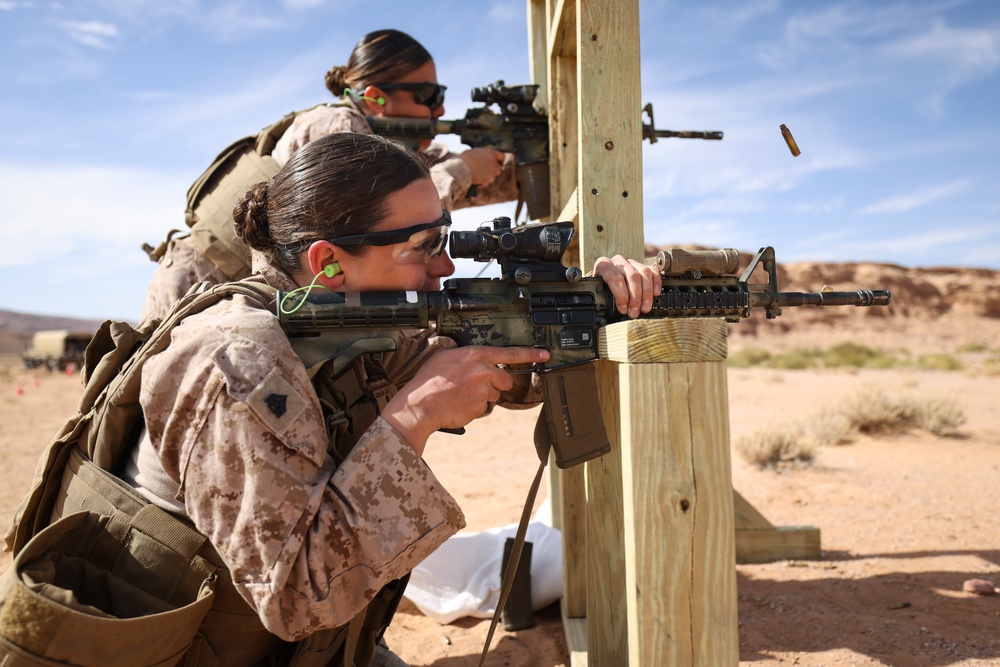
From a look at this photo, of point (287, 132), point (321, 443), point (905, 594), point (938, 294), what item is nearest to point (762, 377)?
point (905, 594)

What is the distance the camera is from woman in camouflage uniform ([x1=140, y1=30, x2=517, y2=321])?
10.7 ft

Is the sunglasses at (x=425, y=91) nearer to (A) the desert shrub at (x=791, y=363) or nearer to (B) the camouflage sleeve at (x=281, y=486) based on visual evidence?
(B) the camouflage sleeve at (x=281, y=486)

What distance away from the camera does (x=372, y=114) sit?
3.95 metres

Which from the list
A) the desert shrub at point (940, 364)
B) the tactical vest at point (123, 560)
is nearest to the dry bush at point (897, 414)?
the tactical vest at point (123, 560)

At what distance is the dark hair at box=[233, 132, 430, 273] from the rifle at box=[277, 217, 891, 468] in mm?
187

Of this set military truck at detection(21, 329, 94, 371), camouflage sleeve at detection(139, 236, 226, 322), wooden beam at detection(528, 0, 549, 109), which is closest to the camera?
camouflage sleeve at detection(139, 236, 226, 322)

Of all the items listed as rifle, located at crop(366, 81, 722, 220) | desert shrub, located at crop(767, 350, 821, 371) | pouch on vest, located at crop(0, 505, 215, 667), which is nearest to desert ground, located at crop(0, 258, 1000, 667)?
Result: pouch on vest, located at crop(0, 505, 215, 667)

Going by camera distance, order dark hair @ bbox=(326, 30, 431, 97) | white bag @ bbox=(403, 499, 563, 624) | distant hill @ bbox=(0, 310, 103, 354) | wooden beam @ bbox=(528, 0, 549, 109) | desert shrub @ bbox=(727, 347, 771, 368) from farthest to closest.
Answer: distant hill @ bbox=(0, 310, 103, 354) < desert shrub @ bbox=(727, 347, 771, 368) < wooden beam @ bbox=(528, 0, 549, 109) < dark hair @ bbox=(326, 30, 431, 97) < white bag @ bbox=(403, 499, 563, 624)

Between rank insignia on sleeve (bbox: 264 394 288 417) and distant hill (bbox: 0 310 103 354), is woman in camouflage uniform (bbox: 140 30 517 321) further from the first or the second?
distant hill (bbox: 0 310 103 354)

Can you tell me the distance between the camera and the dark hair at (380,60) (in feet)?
12.3

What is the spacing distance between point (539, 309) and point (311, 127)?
1.71 m

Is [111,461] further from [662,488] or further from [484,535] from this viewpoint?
[484,535]

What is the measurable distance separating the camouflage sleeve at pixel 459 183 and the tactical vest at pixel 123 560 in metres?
1.53

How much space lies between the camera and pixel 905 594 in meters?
3.49
